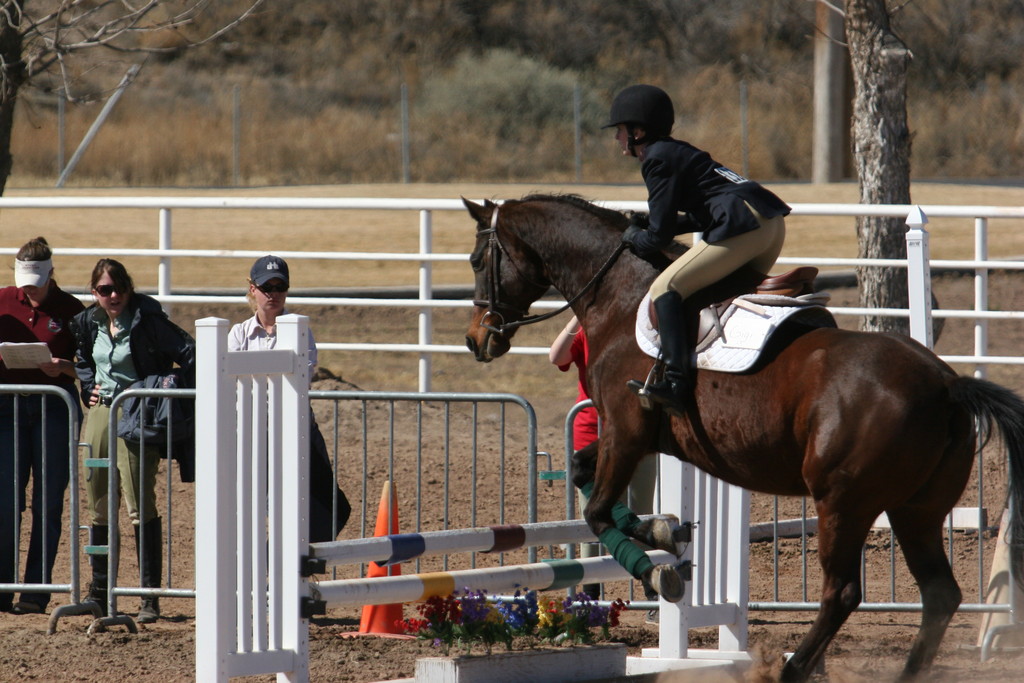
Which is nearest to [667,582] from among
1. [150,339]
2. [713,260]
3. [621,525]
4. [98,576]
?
[621,525]

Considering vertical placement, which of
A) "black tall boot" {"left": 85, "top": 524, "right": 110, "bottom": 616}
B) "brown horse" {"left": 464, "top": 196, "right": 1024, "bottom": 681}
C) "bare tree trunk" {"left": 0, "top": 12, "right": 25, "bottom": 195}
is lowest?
"black tall boot" {"left": 85, "top": 524, "right": 110, "bottom": 616}

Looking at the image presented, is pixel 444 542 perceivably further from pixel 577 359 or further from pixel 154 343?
pixel 154 343

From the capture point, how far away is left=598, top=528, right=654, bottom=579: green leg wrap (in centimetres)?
570

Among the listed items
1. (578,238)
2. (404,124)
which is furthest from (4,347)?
(404,124)

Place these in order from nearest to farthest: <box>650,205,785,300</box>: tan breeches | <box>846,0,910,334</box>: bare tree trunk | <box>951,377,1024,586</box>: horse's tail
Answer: <box>951,377,1024,586</box>: horse's tail
<box>650,205,785,300</box>: tan breeches
<box>846,0,910,334</box>: bare tree trunk

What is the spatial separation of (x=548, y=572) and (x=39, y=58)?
9.99 m

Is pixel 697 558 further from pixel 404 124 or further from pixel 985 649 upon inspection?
pixel 404 124

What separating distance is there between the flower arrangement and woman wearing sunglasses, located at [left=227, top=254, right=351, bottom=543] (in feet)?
4.51

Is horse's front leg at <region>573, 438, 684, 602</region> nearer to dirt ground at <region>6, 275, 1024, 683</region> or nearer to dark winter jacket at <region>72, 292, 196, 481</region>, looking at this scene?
dirt ground at <region>6, 275, 1024, 683</region>

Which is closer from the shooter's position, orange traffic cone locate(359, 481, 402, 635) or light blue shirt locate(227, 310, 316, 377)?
orange traffic cone locate(359, 481, 402, 635)

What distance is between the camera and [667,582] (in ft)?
18.8

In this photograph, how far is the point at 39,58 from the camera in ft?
45.4

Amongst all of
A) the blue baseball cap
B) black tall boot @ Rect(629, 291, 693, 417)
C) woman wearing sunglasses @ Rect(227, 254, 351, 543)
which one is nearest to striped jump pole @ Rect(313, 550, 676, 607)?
black tall boot @ Rect(629, 291, 693, 417)

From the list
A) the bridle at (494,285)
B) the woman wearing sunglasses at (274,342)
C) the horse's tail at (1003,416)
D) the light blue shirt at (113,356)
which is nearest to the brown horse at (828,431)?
the horse's tail at (1003,416)
